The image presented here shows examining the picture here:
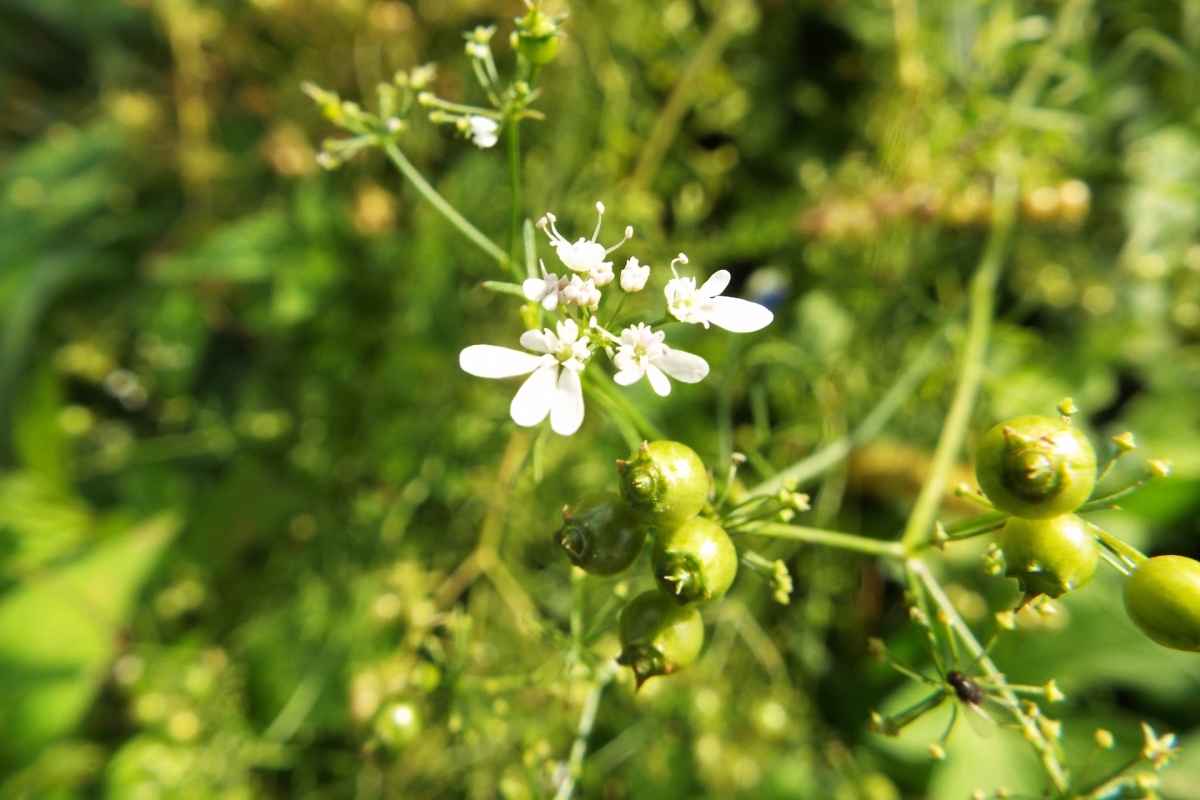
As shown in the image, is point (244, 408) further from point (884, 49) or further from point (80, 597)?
point (884, 49)

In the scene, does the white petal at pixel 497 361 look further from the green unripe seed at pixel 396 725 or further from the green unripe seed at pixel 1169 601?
the green unripe seed at pixel 1169 601

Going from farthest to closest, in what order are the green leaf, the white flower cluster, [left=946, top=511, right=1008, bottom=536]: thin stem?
the green leaf
[left=946, top=511, right=1008, bottom=536]: thin stem
the white flower cluster

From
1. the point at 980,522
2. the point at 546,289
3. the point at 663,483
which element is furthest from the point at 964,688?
the point at 546,289

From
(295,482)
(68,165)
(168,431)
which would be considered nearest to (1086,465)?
(295,482)

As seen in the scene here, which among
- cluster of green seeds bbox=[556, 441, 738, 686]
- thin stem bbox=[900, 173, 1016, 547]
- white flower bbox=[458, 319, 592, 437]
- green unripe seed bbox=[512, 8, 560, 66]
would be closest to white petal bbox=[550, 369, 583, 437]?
white flower bbox=[458, 319, 592, 437]

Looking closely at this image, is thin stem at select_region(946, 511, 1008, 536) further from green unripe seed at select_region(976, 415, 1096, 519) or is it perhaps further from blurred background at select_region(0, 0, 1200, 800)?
blurred background at select_region(0, 0, 1200, 800)

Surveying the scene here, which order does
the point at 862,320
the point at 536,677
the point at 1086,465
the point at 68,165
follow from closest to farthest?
the point at 1086,465 < the point at 536,677 < the point at 862,320 < the point at 68,165
